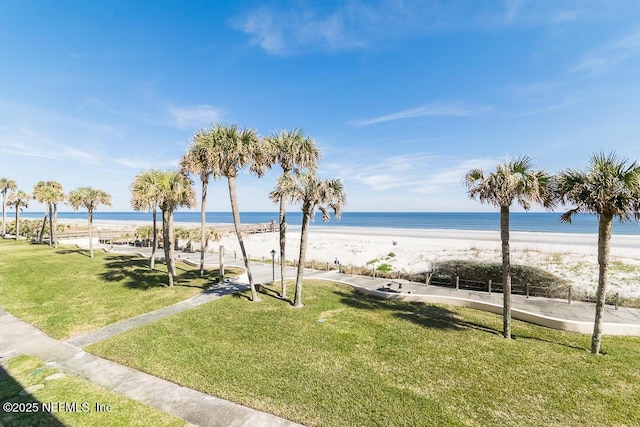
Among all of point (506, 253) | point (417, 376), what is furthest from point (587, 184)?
point (417, 376)

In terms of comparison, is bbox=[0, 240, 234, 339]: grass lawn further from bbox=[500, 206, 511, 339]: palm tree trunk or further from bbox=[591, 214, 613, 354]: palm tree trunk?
bbox=[591, 214, 613, 354]: palm tree trunk

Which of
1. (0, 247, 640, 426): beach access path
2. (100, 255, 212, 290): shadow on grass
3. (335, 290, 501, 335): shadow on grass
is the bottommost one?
(335, 290, 501, 335): shadow on grass

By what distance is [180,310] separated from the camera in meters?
13.4

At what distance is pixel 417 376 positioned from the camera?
816 centimetres

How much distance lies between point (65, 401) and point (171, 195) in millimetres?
11294

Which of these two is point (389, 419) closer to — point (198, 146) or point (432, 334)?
point (432, 334)

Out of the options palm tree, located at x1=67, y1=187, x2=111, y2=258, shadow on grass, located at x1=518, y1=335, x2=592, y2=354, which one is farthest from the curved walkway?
palm tree, located at x1=67, y1=187, x2=111, y2=258

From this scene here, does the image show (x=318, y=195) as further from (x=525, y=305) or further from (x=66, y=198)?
(x=66, y=198)

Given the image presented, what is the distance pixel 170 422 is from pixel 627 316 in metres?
18.0

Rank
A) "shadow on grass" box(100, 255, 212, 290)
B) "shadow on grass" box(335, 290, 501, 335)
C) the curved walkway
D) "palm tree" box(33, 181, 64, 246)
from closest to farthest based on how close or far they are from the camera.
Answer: the curved walkway → "shadow on grass" box(335, 290, 501, 335) → "shadow on grass" box(100, 255, 212, 290) → "palm tree" box(33, 181, 64, 246)

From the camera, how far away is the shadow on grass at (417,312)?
1213cm

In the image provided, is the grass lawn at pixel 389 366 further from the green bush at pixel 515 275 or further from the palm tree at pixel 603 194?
the green bush at pixel 515 275

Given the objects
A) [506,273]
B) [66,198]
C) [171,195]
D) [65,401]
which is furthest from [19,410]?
[66,198]

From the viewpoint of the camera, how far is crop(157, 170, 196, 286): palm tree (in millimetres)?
16219
